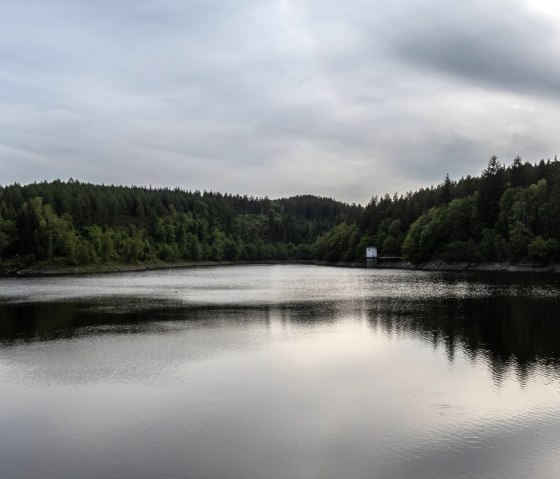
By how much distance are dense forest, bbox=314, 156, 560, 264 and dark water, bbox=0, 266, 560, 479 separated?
7977 cm

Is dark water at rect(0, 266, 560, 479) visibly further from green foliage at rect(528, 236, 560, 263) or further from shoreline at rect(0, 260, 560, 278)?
shoreline at rect(0, 260, 560, 278)

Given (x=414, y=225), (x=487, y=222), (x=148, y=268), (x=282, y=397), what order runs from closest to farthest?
(x=282, y=397) → (x=487, y=222) → (x=414, y=225) → (x=148, y=268)

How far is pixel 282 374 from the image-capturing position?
26953 mm

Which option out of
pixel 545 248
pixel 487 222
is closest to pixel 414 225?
pixel 487 222

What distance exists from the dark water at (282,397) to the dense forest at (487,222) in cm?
7977

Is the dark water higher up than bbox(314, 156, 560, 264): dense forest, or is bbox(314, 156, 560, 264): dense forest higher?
bbox(314, 156, 560, 264): dense forest

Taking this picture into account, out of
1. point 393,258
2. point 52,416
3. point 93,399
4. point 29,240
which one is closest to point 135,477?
point 52,416

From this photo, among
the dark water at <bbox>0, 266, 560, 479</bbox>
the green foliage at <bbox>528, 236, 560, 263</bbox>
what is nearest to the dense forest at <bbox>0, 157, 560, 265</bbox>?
the green foliage at <bbox>528, 236, 560, 263</bbox>

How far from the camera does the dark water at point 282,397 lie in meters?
16.2

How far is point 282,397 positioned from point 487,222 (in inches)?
5054

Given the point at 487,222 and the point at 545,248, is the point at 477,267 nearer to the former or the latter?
the point at 487,222

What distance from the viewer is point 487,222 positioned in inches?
5468

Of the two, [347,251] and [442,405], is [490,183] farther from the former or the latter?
[442,405]

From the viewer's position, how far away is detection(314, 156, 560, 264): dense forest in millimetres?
119312
